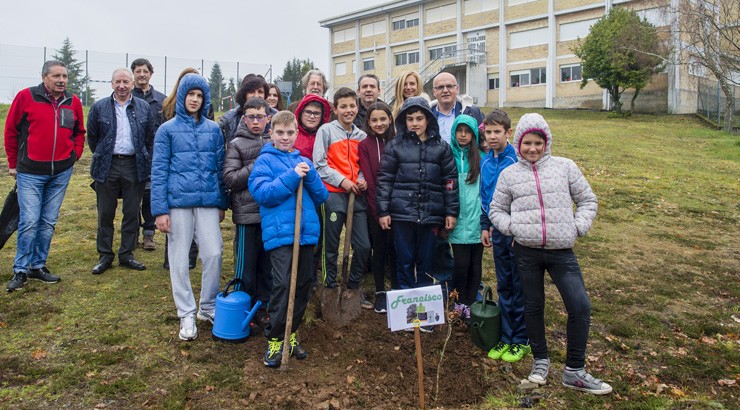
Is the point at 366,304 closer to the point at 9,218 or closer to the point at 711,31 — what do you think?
the point at 9,218

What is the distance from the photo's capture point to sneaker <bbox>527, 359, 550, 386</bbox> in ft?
11.8

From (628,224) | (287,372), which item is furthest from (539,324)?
(628,224)

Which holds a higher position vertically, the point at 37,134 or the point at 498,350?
the point at 37,134

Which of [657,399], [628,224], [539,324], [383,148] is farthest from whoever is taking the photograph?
[628,224]

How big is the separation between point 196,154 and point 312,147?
1.09m

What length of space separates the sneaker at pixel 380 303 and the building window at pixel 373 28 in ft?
143

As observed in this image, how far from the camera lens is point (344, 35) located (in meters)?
48.4

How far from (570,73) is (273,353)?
34.7m

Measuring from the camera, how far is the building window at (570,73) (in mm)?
33406

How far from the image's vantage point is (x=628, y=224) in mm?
8578

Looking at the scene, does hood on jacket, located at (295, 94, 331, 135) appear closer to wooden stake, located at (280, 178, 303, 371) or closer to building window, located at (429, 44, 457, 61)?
wooden stake, located at (280, 178, 303, 371)

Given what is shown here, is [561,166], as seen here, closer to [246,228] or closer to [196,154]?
[246,228]

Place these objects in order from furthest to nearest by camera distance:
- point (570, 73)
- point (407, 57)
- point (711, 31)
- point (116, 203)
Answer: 1. point (407, 57)
2. point (570, 73)
3. point (711, 31)
4. point (116, 203)

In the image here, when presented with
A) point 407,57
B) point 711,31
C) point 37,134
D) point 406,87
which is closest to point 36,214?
point 37,134
